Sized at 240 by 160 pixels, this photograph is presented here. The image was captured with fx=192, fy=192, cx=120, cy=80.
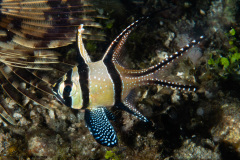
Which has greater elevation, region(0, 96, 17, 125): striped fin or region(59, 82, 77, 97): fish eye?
region(59, 82, 77, 97): fish eye

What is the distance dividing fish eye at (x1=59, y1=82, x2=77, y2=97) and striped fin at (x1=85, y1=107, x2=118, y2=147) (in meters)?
0.42

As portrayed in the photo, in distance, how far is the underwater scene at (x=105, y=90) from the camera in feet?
8.20

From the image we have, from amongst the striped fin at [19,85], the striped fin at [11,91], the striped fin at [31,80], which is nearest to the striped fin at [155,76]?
the striped fin at [31,80]

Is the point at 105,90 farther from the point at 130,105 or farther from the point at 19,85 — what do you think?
the point at 19,85

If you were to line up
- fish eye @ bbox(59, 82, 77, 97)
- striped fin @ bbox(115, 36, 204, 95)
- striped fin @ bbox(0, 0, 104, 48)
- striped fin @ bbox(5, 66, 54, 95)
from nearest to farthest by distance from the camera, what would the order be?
striped fin @ bbox(115, 36, 204, 95) < fish eye @ bbox(59, 82, 77, 97) < striped fin @ bbox(0, 0, 104, 48) < striped fin @ bbox(5, 66, 54, 95)

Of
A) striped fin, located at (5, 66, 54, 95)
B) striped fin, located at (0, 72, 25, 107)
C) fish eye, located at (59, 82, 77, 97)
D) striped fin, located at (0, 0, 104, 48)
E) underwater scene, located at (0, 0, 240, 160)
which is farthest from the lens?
striped fin, located at (0, 72, 25, 107)

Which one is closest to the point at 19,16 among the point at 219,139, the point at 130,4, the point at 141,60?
the point at 141,60

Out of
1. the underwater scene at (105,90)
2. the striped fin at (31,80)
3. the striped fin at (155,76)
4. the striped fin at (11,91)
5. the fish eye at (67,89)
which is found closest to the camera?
the striped fin at (155,76)

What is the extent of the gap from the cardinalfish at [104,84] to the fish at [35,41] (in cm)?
81

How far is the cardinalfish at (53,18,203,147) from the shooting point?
2.41m

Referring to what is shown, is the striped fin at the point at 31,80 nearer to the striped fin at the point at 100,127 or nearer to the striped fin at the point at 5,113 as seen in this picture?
the striped fin at the point at 5,113

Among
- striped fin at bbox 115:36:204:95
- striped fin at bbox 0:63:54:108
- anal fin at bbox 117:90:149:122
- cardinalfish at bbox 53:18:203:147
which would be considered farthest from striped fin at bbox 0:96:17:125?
striped fin at bbox 115:36:204:95

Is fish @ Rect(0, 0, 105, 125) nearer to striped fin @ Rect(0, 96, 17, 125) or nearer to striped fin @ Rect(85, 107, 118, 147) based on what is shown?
striped fin @ Rect(0, 96, 17, 125)

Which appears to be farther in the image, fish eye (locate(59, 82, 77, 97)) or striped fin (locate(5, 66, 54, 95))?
striped fin (locate(5, 66, 54, 95))
